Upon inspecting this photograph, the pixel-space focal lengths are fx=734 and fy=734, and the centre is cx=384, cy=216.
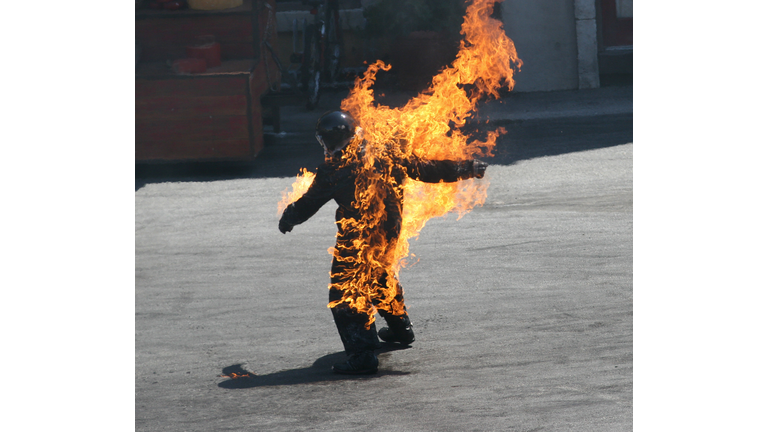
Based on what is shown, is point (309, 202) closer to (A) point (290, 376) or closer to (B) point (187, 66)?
(A) point (290, 376)

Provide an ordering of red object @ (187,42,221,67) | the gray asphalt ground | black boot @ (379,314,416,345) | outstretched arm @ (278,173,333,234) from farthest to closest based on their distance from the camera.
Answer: red object @ (187,42,221,67) → black boot @ (379,314,416,345) → outstretched arm @ (278,173,333,234) → the gray asphalt ground

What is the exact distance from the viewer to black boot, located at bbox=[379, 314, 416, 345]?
5195 millimetres

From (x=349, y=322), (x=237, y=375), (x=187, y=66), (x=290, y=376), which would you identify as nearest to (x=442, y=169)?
(x=349, y=322)

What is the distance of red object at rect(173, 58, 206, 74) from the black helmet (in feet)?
19.9

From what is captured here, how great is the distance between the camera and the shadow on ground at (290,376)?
4781 mm

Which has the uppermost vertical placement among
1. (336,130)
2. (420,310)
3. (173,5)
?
(173,5)

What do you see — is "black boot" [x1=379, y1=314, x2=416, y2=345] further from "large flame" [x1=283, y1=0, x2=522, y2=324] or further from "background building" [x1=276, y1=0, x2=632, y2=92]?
"background building" [x1=276, y1=0, x2=632, y2=92]

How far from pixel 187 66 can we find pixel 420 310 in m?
6.01

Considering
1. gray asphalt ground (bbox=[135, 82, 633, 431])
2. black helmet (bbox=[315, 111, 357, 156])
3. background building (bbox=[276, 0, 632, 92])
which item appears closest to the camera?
gray asphalt ground (bbox=[135, 82, 633, 431])

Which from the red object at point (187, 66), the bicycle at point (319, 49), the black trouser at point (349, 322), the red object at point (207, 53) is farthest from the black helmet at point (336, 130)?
the bicycle at point (319, 49)

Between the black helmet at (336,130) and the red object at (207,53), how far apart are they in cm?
639

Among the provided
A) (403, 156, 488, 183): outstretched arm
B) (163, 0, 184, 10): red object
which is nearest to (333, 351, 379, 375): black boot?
(403, 156, 488, 183): outstretched arm

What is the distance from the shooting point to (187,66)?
10.2 metres

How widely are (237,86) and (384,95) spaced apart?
3.41 m
